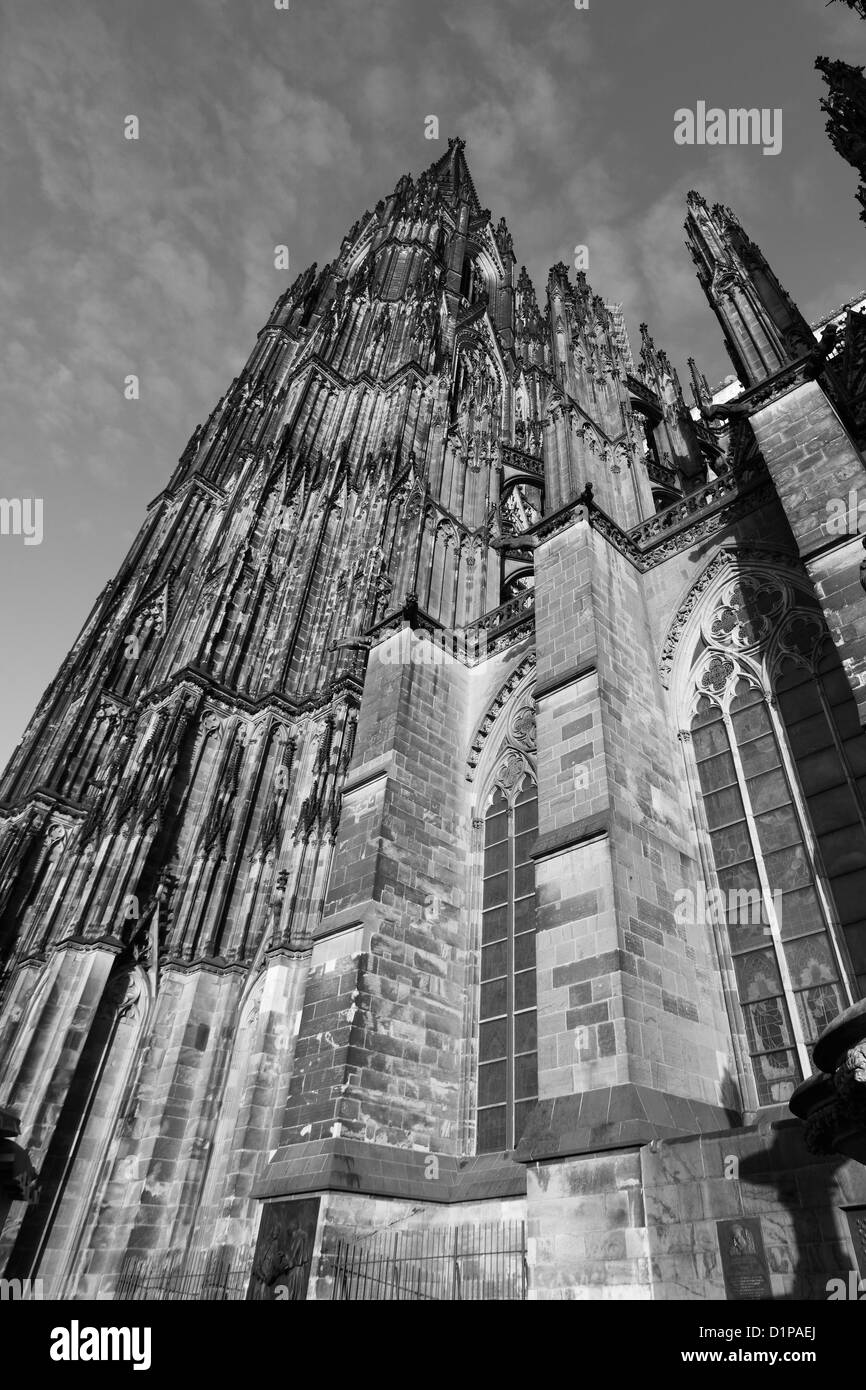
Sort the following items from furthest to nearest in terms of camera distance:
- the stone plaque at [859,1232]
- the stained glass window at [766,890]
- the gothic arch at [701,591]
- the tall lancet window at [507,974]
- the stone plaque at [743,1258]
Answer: the gothic arch at [701,591] → the tall lancet window at [507,974] → the stained glass window at [766,890] → the stone plaque at [743,1258] → the stone plaque at [859,1232]

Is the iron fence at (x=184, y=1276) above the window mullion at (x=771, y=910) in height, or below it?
below

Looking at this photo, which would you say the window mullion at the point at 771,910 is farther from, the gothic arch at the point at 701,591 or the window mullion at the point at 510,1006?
the window mullion at the point at 510,1006

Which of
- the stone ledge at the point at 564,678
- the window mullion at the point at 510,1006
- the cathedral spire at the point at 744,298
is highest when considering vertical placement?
the cathedral spire at the point at 744,298

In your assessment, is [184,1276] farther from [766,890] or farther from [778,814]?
[778,814]

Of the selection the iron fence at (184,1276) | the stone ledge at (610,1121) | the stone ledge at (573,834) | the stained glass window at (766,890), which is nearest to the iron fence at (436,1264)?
the stone ledge at (610,1121)

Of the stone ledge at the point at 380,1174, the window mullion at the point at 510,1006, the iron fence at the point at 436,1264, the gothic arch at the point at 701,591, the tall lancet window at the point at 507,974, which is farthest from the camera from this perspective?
the gothic arch at the point at 701,591

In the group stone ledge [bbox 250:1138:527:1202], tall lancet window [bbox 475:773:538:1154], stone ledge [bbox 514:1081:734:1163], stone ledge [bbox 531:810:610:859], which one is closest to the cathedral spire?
stone ledge [bbox 531:810:610:859]

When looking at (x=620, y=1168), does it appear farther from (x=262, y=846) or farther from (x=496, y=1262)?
(x=262, y=846)

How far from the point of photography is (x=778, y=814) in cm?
927

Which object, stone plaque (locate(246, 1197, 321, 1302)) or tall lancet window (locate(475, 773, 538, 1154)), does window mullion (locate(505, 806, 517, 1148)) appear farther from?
stone plaque (locate(246, 1197, 321, 1302))

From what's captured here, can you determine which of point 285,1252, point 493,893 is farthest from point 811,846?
point 285,1252

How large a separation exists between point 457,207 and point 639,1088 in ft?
166

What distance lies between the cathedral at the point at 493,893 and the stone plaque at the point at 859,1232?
0.08ft

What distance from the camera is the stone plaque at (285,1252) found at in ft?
25.6
